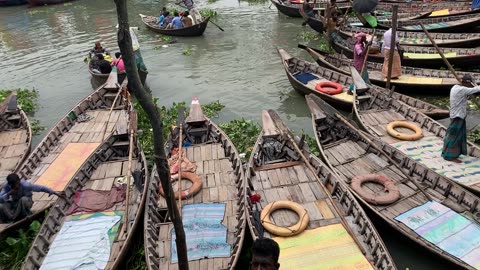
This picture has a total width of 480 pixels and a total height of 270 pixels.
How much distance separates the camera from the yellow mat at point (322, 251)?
211 inches

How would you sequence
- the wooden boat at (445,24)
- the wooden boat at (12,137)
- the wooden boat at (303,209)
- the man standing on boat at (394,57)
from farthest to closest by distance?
the wooden boat at (445,24), the man standing on boat at (394,57), the wooden boat at (12,137), the wooden boat at (303,209)

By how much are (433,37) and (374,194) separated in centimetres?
1043

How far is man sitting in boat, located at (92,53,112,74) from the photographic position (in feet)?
43.5

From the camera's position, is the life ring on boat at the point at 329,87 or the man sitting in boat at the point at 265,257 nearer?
the man sitting in boat at the point at 265,257

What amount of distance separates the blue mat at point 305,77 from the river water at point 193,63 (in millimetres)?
783

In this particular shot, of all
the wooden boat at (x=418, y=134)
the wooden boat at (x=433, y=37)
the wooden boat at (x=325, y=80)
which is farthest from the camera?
the wooden boat at (x=433, y=37)

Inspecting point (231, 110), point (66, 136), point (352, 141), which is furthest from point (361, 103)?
point (66, 136)

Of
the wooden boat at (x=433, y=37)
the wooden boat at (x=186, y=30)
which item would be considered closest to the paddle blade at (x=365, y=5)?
the wooden boat at (x=433, y=37)

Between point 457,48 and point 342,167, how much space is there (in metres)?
8.10

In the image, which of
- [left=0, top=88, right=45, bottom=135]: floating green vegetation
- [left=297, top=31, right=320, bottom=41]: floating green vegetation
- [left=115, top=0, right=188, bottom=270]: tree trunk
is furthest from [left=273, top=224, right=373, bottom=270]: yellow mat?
[left=297, top=31, right=320, bottom=41]: floating green vegetation

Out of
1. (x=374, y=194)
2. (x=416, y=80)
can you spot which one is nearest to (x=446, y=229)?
(x=374, y=194)

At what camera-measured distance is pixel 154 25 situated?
20.8 meters

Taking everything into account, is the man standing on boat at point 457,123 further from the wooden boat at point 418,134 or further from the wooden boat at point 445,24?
the wooden boat at point 445,24

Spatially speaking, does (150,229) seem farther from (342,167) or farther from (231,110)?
(231,110)
